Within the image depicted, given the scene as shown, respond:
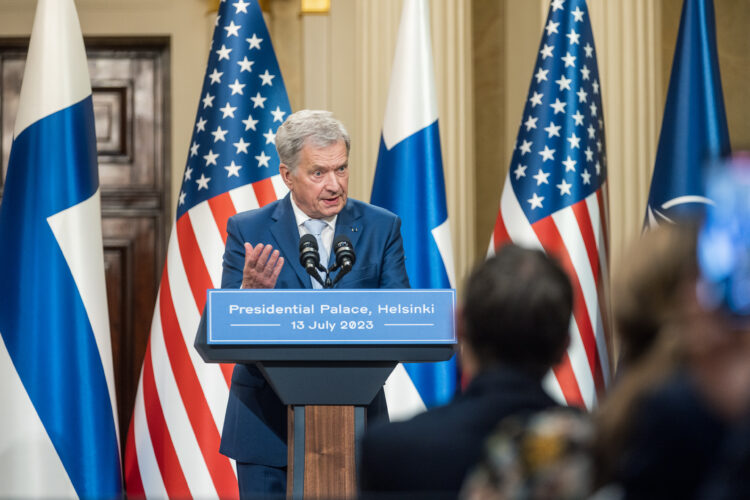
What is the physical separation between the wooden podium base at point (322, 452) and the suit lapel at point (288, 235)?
0.47 m

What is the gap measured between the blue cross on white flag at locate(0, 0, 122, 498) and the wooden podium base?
1657 mm

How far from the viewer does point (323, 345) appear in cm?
244

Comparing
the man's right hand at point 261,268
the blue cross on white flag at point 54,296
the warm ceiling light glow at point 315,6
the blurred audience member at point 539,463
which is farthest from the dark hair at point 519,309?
the warm ceiling light glow at point 315,6

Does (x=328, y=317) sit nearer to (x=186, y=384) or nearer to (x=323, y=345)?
(x=323, y=345)

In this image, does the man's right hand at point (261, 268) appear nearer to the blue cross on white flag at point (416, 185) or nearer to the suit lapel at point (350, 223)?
the suit lapel at point (350, 223)

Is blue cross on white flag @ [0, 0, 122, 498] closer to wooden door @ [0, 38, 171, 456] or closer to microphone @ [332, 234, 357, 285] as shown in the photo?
wooden door @ [0, 38, 171, 456]

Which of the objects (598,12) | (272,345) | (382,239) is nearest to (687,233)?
(272,345)

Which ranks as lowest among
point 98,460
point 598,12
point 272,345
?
point 98,460

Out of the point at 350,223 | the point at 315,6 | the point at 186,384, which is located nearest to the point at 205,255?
the point at 186,384

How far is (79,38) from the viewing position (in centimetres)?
420

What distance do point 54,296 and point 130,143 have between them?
6.60 ft

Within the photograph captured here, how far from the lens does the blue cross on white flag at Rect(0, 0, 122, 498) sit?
151 inches

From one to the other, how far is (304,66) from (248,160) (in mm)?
1483

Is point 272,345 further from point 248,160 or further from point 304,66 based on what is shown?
point 304,66
